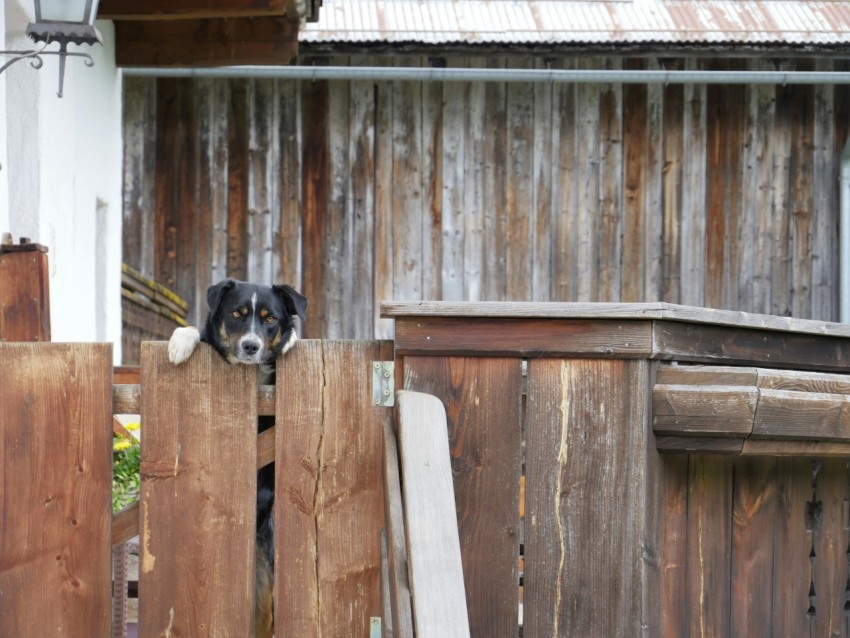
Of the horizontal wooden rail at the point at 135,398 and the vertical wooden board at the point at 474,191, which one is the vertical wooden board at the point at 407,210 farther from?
the horizontal wooden rail at the point at 135,398

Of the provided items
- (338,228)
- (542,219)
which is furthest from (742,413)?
(338,228)

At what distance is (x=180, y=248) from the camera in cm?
932

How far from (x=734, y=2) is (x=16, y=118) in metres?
6.23

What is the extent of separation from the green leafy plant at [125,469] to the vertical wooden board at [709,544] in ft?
8.46

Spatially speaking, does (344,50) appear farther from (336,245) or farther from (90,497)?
(90,497)

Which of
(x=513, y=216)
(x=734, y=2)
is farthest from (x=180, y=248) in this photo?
(x=734, y=2)

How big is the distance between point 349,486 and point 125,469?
2.36 metres

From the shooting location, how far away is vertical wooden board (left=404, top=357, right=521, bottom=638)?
3.26 m

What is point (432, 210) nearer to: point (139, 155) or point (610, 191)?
point (610, 191)

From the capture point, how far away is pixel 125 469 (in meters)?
5.45

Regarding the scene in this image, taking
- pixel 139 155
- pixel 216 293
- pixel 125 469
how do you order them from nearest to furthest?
pixel 216 293 → pixel 125 469 → pixel 139 155

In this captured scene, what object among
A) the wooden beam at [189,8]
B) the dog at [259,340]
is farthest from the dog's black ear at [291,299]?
the wooden beam at [189,8]

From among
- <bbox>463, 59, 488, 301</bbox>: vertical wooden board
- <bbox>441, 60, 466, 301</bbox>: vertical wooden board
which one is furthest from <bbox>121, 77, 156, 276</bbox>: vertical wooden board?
<bbox>463, 59, 488, 301</bbox>: vertical wooden board

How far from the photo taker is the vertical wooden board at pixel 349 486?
341 cm
